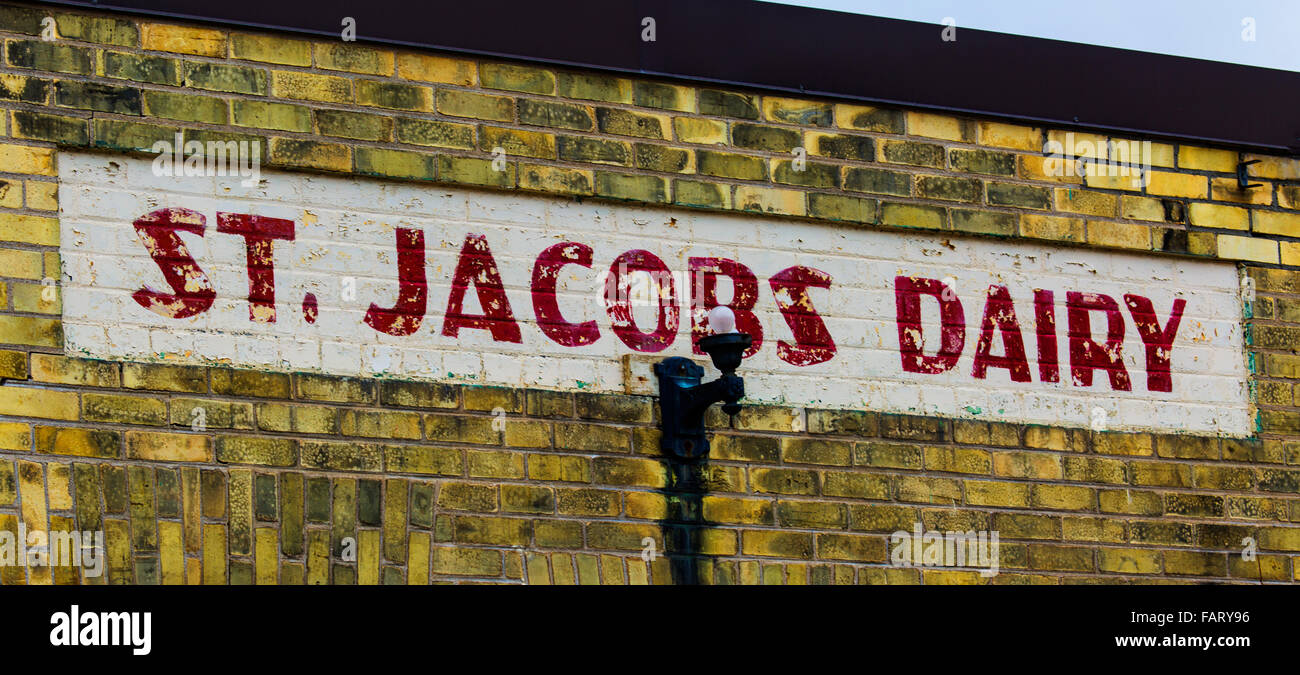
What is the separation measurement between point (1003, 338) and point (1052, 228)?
0.59m

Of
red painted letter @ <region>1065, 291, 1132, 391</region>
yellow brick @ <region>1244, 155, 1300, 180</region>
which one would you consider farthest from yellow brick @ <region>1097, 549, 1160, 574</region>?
yellow brick @ <region>1244, 155, 1300, 180</region>

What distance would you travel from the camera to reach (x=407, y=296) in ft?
22.1

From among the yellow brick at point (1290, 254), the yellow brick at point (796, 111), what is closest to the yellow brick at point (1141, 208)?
the yellow brick at point (1290, 254)

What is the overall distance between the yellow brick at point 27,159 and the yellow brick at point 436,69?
4.69 ft

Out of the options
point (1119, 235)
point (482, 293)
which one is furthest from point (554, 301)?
point (1119, 235)

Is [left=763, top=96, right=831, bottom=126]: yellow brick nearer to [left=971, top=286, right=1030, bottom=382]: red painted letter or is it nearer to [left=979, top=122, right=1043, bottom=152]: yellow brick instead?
[left=979, top=122, right=1043, bottom=152]: yellow brick

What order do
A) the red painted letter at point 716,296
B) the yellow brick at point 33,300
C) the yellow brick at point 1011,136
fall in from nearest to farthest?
1. the yellow brick at point 33,300
2. the red painted letter at point 716,296
3. the yellow brick at point 1011,136

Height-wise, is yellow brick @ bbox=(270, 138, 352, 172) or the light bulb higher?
yellow brick @ bbox=(270, 138, 352, 172)

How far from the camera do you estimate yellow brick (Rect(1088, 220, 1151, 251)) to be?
7.88m

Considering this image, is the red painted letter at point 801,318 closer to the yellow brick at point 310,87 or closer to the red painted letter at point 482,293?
the red painted letter at point 482,293

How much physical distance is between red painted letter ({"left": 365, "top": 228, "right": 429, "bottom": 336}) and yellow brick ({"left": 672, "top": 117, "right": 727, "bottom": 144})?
1.25 meters

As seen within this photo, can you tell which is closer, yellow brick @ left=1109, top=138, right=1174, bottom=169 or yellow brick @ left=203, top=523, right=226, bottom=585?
yellow brick @ left=203, top=523, right=226, bottom=585

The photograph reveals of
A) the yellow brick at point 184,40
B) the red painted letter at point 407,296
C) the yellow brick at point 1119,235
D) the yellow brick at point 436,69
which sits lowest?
the red painted letter at point 407,296

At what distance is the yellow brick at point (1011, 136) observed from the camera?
7832mm
